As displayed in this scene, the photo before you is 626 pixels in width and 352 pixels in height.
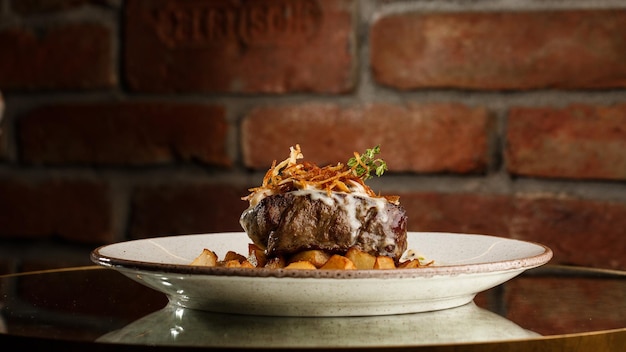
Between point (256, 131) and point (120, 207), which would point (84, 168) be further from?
point (256, 131)

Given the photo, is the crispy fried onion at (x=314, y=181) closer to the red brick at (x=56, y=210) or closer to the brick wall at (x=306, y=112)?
the brick wall at (x=306, y=112)

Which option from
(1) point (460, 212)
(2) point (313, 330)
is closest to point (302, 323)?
(2) point (313, 330)

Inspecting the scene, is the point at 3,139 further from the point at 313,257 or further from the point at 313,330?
the point at 313,330

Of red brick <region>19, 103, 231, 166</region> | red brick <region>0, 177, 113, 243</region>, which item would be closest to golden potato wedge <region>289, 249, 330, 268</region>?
red brick <region>19, 103, 231, 166</region>

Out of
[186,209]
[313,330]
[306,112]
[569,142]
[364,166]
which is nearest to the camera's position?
[313,330]

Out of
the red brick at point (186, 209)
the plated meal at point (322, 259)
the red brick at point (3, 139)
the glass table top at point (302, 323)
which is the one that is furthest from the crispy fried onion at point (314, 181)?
the red brick at point (3, 139)

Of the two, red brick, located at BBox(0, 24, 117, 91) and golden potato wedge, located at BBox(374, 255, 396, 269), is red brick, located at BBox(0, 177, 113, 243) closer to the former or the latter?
red brick, located at BBox(0, 24, 117, 91)
